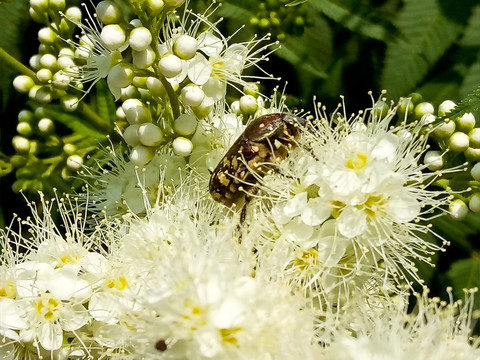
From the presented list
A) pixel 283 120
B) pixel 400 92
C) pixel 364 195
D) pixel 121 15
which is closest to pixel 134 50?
pixel 121 15

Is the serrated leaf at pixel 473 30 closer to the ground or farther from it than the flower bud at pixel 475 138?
farther from it

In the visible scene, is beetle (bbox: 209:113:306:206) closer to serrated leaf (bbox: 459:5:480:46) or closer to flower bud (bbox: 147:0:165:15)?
flower bud (bbox: 147:0:165:15)

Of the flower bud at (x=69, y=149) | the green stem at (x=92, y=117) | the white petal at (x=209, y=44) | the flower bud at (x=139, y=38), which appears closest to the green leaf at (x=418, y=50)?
the white petal at (x=209, y=44)

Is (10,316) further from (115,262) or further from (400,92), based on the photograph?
(400,92)

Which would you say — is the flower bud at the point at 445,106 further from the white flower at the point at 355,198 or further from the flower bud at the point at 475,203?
the flower bud at the point at 475,203

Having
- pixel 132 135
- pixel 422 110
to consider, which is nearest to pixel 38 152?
pixel 132 135

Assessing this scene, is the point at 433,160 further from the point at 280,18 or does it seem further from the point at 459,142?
the point at 280,18
